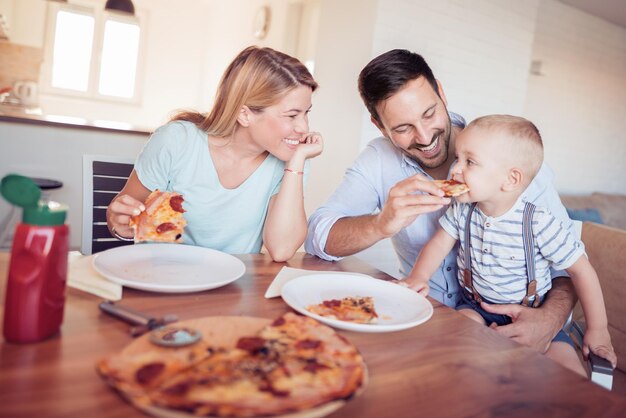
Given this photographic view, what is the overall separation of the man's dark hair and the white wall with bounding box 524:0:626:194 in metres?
4.44

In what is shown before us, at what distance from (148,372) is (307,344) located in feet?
0.88

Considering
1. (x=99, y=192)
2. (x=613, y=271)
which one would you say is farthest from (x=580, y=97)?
(x=99, y=192)

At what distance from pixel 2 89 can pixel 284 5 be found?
4.54 metres

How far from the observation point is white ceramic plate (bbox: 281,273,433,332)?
103 cm

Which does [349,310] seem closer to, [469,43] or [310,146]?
[310,146]

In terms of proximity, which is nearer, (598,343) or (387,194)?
(598,343)

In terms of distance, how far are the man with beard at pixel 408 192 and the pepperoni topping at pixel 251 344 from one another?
0.86 meters

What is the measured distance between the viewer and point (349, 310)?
3.61ft

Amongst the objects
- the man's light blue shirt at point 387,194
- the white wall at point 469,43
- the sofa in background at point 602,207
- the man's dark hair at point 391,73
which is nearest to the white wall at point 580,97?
the sofa in background at point 602,207

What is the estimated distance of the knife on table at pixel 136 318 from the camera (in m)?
0.91

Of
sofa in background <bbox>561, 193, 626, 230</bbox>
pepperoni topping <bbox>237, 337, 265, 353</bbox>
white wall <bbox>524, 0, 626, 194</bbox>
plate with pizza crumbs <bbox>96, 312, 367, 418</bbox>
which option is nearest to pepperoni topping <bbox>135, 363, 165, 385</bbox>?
plate with pizza crumbs <bbox>96, 312, 367, 418</bbox>

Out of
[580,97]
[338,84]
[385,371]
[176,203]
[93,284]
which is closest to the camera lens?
[385,371]

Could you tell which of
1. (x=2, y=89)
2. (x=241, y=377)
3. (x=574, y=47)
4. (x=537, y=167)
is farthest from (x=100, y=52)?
(x=241, y=377)

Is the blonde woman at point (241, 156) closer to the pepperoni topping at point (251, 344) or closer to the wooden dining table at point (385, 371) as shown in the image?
the wooden dining table at point (385, 371)
